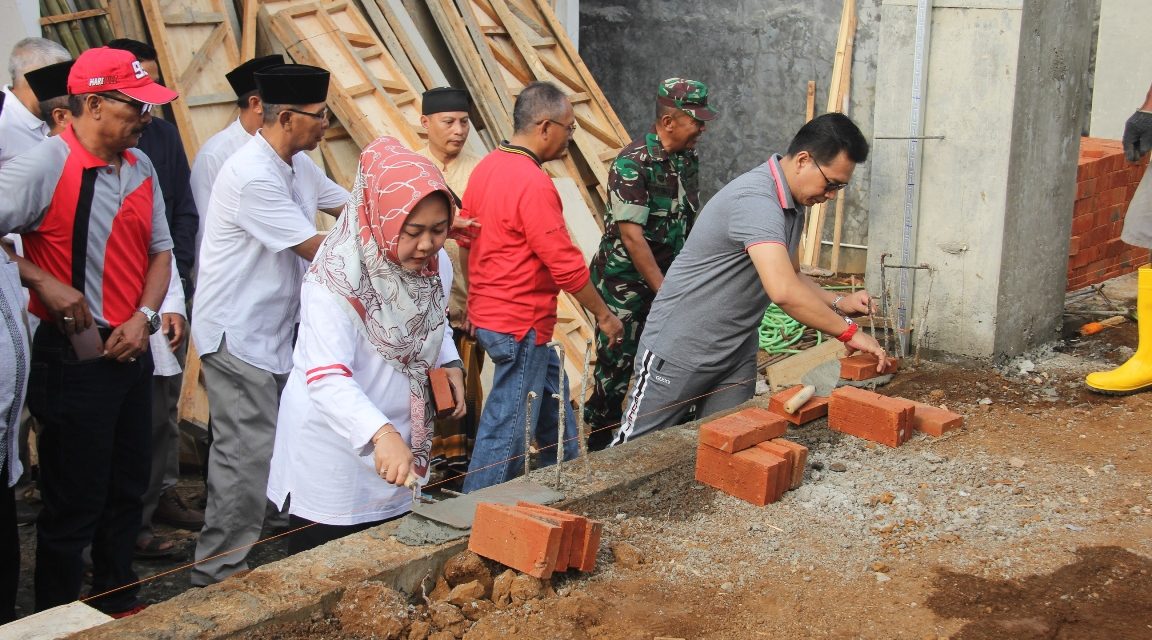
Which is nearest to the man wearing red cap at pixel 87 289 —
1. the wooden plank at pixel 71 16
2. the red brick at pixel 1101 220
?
the wooden plank at pixel 71 16

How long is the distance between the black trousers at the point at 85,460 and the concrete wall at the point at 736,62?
24.2ft

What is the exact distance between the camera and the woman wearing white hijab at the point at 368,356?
3.27 meters

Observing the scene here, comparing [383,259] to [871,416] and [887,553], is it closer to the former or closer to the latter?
[887,553]

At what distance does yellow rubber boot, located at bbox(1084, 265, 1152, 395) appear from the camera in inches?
207

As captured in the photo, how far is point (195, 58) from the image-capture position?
7.22 m

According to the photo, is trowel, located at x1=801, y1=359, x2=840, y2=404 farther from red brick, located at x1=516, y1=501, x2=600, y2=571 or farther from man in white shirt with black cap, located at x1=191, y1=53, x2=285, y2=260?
man in white shirt with black cap, located at x1=191, y1=53, x2=285, y2=260

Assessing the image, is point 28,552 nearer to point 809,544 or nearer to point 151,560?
point 151,560

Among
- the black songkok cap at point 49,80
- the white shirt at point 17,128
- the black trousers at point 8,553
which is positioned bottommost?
the black trousers at point 8,553

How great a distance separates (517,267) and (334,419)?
2042 mm

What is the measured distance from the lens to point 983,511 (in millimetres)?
4047

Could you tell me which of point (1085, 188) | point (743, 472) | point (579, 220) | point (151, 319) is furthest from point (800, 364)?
point (151, 319)

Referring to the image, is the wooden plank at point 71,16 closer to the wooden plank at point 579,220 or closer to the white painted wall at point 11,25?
the white painted wall at point 11,25

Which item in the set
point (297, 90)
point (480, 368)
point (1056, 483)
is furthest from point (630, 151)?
point (1056, 483)

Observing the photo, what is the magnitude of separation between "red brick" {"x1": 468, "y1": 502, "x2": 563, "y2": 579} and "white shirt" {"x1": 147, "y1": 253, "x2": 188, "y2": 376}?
6.05 feet
